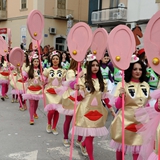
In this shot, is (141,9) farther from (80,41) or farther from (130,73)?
(130,73)

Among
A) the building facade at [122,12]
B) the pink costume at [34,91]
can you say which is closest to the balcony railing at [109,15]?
the building facade at [122,12]

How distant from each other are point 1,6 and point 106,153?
997 inches

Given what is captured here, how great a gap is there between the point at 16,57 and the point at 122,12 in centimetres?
1347

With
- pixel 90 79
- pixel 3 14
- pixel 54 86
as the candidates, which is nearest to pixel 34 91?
pixel 54 86

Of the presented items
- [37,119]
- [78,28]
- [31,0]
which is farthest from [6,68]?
[31,0]

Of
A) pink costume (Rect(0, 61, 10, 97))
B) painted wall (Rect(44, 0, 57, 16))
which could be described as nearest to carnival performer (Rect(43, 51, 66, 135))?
pink costume (Rect(0, 61, 10, 97))

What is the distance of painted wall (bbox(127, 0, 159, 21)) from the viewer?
17.2m

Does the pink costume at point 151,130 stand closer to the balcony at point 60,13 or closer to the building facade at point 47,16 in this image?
the building facade at point 47,16

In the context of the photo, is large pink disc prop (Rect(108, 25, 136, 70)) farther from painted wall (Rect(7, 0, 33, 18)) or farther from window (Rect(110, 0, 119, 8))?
painted wall (Rect(7, 0, 33, 18))

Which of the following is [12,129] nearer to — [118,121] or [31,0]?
[118,121]

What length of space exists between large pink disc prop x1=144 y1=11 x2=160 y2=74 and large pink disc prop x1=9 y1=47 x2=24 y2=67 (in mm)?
4982

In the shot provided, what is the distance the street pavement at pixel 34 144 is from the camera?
4.38 meters

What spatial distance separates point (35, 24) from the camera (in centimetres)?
625


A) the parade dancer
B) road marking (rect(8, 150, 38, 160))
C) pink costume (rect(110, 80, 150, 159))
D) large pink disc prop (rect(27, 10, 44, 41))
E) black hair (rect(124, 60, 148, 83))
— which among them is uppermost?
large pink disc prop (rect(27, 10, 44, 41))
